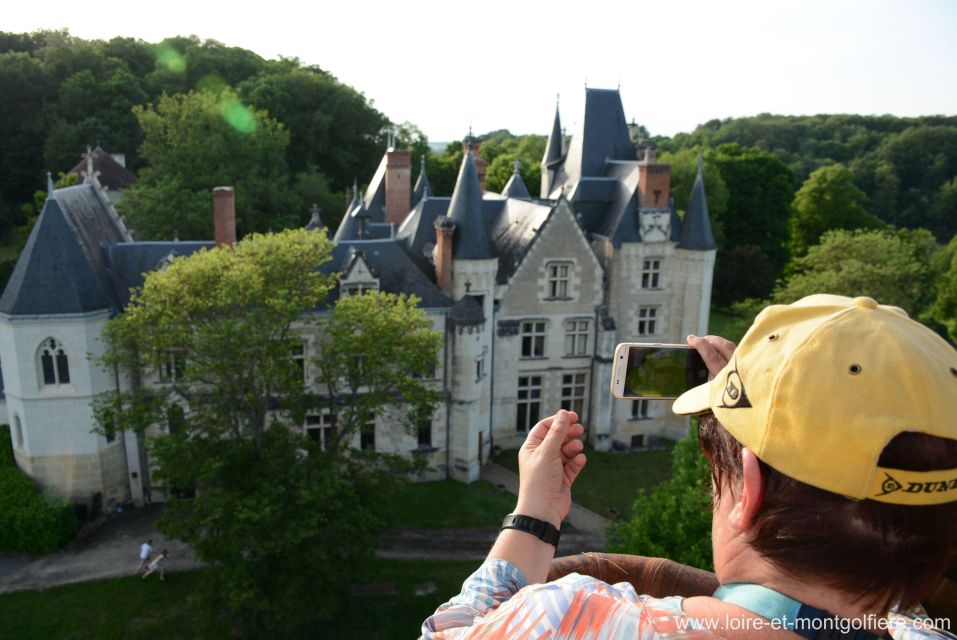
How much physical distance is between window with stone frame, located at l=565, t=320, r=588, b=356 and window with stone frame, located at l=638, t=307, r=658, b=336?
2295 mm

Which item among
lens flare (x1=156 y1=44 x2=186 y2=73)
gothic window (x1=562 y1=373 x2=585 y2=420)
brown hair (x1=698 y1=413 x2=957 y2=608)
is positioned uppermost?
lens flare (x1=156 y1=44 x2=186 y2=73)

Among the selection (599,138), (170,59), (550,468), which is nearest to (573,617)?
(550,468)

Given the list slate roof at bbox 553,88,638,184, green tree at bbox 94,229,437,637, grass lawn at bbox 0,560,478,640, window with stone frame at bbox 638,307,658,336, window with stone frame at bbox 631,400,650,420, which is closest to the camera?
green tree at bbox 94,229,437,637

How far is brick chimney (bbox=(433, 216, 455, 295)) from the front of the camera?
24.7m

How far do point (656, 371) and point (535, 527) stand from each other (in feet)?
4.32

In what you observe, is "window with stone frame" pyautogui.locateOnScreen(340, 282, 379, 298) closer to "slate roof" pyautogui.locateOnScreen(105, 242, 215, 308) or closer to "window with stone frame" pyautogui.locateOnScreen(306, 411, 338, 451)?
"window with stone frame" pyautogui.locateOnScreen(306, 411, 338, 451)

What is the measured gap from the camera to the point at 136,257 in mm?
23453

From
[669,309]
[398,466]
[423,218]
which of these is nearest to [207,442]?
[398,466]

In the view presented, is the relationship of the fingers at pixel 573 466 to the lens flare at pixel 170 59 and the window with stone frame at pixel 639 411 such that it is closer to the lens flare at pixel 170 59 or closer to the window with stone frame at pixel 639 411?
the window with stone frame at pixel 639 411

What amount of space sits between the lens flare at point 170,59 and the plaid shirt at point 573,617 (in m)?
68.9

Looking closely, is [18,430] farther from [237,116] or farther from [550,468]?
[237,116]

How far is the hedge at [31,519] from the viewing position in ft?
68.0

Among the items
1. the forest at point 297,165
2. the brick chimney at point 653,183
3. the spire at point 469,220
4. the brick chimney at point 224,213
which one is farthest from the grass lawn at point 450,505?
the forest at point 297,165

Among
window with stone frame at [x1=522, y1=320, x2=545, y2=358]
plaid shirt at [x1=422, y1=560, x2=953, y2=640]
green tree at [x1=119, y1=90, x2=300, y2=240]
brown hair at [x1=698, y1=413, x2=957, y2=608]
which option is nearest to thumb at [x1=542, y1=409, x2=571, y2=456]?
plaid shirt at [x1=422, y1=560, x2=953, y2=640]
